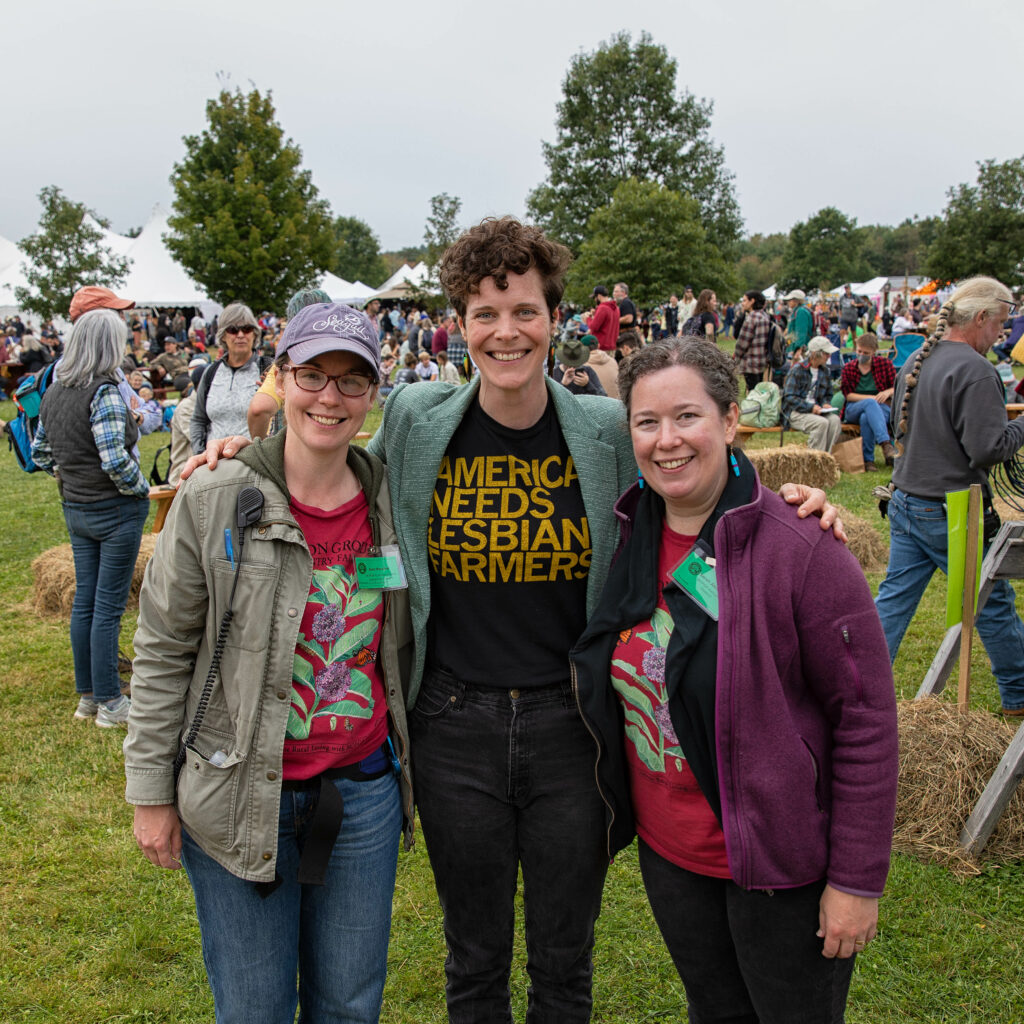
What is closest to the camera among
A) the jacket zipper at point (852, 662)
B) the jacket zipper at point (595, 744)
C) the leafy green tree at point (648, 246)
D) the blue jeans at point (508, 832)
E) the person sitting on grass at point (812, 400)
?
the jacket zipper at point (852, 662)

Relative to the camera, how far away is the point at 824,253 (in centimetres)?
8250

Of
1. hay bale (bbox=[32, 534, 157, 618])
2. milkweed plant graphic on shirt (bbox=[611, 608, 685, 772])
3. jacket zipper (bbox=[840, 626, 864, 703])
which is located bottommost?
hay bale (bbox=[32, 534, 157, 618])

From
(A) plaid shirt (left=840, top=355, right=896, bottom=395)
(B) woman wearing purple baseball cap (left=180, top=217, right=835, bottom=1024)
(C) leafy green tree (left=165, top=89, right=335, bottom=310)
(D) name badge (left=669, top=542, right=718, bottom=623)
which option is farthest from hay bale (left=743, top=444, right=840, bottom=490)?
(C) leafy green tree (left=165, top=89, right=335, bottom=310)

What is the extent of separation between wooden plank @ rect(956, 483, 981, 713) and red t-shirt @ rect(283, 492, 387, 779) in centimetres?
284

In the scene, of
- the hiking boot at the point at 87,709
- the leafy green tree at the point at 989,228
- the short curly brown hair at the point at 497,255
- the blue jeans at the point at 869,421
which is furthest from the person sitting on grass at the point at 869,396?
the leafy green tree at the point at 989,228

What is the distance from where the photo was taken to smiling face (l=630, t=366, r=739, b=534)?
1.91 m

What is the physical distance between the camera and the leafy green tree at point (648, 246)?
113 feet

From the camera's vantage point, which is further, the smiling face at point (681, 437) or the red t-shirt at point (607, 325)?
the red t-shirt at point (607, 325)

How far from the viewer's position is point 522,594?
214cm

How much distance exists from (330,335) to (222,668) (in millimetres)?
809

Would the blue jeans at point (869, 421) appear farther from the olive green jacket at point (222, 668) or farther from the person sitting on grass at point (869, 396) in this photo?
the olive green jacket at point (222, 668)

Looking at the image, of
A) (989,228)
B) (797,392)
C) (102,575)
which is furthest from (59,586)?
(989,228)

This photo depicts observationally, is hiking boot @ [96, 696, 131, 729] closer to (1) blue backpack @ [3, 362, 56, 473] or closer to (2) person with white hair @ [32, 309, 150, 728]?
(2) person with white hair @ [32, 309, 150, 728]

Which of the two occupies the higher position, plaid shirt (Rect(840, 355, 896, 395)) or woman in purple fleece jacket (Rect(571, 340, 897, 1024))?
plaid shirt (Rect(840, 355, 896, 395))
